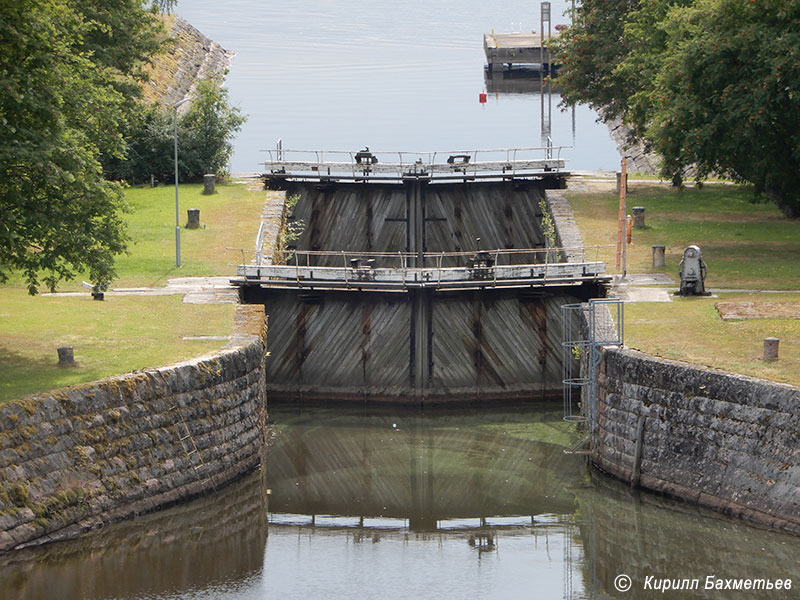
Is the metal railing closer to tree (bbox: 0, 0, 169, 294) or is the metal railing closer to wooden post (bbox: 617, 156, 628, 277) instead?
wooden post (bbox: 617, 156, 628, 277)

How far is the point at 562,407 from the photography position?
36.0m

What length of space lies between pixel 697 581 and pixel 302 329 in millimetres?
14428

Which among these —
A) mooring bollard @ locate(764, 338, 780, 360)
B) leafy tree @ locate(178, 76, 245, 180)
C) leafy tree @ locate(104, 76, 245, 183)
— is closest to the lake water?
leafy tree @ locate(178, 76, 245, 180)

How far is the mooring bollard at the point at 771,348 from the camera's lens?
94.4 feet

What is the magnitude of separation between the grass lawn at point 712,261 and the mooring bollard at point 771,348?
0.17m

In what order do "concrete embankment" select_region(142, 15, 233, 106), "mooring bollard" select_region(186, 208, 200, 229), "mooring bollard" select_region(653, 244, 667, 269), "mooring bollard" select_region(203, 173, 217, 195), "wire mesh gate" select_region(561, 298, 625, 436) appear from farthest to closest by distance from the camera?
"concrete embankment" select_region(142, 15, 233, 106) → "mooring bollard" select_region(203, 173, 217, 195) → "mooring bollard" select_region(186, 208, 200, 229) → "mooring bollard" select_region(653, 244, 667, 269) → "wire mesh gate" select_region(561, 298, 625, 436)

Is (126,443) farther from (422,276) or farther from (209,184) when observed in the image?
(209,184)

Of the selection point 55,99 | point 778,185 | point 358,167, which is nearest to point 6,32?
point 55,99

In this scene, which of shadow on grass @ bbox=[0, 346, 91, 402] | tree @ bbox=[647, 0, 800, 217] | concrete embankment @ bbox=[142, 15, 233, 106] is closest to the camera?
shadow on grass @ bbox=[0, 346, 91, 402]

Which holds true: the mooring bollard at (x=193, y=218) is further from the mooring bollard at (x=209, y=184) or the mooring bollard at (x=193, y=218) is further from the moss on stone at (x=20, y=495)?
the moss on stone at (x=20, y=495)

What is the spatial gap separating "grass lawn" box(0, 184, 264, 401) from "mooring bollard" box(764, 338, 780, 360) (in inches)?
428

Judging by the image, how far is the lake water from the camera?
74938 millimetres

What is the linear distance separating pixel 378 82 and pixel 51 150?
247ft

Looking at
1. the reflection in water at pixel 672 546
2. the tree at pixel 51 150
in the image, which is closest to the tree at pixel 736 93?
the reflection in water at pixel 672 546
